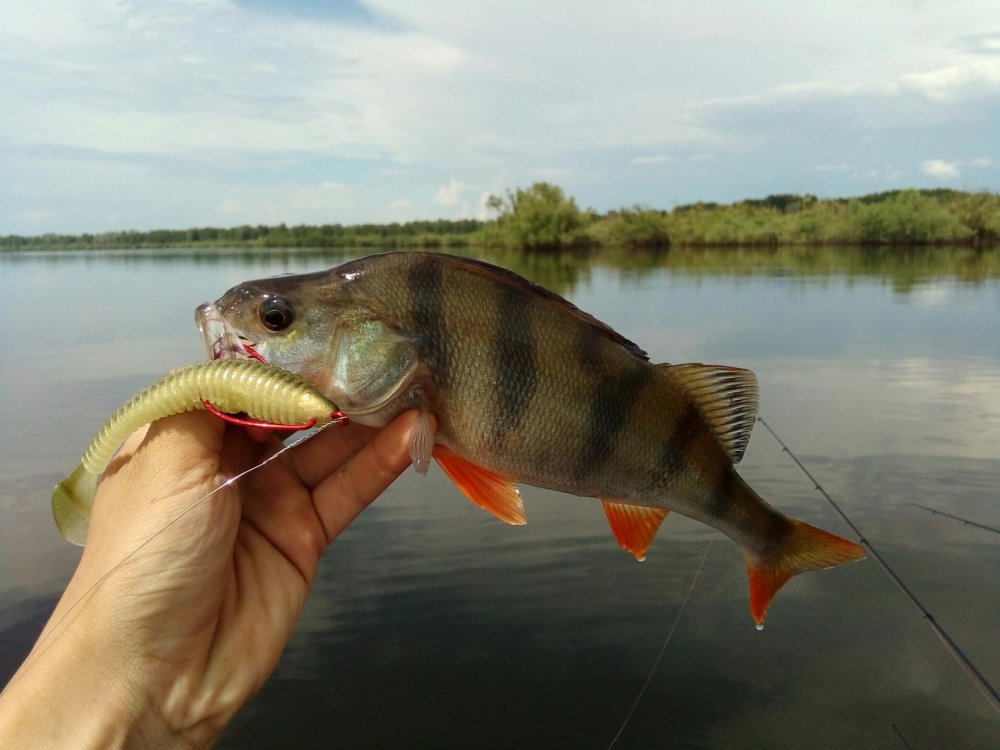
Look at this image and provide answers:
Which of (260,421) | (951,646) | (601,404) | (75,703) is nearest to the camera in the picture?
(75,703)

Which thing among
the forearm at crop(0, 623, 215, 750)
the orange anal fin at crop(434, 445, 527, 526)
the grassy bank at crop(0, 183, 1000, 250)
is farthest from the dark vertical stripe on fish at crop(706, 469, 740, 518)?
the grassy bank at crop(0, 183, 1000, 250)

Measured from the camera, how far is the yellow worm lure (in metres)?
2.23

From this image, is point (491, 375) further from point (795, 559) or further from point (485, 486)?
point (795, 559)

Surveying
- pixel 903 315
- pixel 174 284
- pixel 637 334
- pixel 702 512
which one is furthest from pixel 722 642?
pixel 174 284

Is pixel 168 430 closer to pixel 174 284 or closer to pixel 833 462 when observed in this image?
pixel 833 462

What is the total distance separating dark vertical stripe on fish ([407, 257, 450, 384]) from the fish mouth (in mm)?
581

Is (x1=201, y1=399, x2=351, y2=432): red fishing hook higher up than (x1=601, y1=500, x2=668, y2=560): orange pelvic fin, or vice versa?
(x1=201, y1=399, x2=351, y2=432): red fishing hook

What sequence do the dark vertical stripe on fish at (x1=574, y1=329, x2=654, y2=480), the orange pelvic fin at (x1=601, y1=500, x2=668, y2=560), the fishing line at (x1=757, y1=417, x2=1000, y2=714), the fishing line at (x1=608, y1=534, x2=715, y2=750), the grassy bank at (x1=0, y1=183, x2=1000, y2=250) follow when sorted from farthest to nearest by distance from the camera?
the grassy bank at (x1=0, y1=183, x2=1000, y2=250), the fishing line at (x1=608, y1=534, x2=715, y2=750), the fishing line at (x1=757, y1=417, x2=1000, y2=714), the orange pelvic fin at (x1=601, y1=500, x2=668, y2=560), the dark vertical stripe on fish at (x1=574, y1=329, x2=654, y2=480)

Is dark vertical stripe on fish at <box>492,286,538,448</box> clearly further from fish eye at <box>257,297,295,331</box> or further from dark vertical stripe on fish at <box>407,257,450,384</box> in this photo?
fish eye at <box>257,297,295,331</box>

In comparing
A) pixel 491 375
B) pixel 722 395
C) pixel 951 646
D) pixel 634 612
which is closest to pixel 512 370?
pixel 491 375

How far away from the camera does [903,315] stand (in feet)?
67.2

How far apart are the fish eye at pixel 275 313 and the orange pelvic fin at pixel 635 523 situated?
1437 millimetres

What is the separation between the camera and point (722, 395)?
283 cm

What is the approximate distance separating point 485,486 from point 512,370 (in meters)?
0.49
